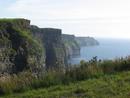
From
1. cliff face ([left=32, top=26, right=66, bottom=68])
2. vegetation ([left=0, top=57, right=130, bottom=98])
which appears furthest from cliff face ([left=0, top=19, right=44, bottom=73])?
vegetation ([left=0, top=57, right=130, bottom=98])

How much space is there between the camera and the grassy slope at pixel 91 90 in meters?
9.40

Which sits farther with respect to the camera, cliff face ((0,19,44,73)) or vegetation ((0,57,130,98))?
cliff face ((0,19,44,73))

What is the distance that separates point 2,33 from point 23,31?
1097 centimetres

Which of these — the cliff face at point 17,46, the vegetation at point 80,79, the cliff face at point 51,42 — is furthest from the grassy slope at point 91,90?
the cliff face at point 51,42

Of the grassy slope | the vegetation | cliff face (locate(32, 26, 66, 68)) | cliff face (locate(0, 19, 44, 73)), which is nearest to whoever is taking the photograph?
the grassy slope

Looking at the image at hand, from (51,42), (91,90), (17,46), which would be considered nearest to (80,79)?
(91,90)

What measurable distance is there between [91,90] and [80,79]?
85.9 inches

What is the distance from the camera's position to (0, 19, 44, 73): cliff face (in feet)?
389

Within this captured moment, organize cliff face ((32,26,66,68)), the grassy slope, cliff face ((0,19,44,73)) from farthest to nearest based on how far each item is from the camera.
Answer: cliff face ((32,26,66,68))
cliff face ((0,19,44,73))
the grassy slope

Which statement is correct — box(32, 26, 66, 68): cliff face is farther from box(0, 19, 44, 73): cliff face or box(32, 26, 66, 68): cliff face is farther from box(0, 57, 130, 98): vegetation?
box(0, 57, 130, 98): vegetation

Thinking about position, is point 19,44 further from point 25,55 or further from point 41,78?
point 41,78

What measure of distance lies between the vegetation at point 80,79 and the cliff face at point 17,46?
101m

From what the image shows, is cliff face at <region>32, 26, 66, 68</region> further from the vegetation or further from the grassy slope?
the grassy slope

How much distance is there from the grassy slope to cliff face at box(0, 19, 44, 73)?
102669 millimetres
